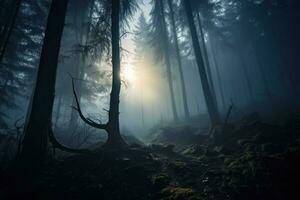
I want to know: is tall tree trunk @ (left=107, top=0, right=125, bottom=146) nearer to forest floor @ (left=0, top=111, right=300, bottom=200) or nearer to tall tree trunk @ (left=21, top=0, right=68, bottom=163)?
forest floor @ (left=0, top=111, right=300, bottom=200)

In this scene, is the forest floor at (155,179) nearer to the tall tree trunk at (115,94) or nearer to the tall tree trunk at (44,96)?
the tall tree trunk at (44,96)

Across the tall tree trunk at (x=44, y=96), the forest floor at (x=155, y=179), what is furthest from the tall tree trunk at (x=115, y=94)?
the tall tree trunk at (x=44, y=96)

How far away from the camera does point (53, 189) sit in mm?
4062

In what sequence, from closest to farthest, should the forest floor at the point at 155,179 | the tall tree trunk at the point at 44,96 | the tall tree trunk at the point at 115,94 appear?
1. the forest floor at the point at 155,179
2. the tall tree trunk at the point at 44,96
3. the tall tree trunk at the point at 115,94

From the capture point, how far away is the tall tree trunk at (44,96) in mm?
5265

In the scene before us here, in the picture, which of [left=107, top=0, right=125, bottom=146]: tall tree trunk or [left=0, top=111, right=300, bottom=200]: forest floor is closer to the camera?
[left=0, top=111, right=300, bottom=200]: forest floor

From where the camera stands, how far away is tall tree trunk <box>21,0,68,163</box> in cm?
526

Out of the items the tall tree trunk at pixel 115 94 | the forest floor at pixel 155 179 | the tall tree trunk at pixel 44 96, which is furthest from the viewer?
the tall tree trunk at pixel 115 94

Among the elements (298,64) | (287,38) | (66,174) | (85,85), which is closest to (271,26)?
(287,38)

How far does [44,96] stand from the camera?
5727mm

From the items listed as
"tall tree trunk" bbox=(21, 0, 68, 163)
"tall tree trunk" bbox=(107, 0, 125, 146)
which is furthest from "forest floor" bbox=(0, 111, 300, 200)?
"tall tree trunk" bbox=(107, 0, 125, 146)

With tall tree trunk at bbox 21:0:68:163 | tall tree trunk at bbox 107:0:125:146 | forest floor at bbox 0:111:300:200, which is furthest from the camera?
tall tree trunk at bbox 107:0:125:146

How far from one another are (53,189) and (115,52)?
19.6 feet

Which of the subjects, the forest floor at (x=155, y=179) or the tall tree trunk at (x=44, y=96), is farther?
the tall tree trunk at (x=44, y=96)
